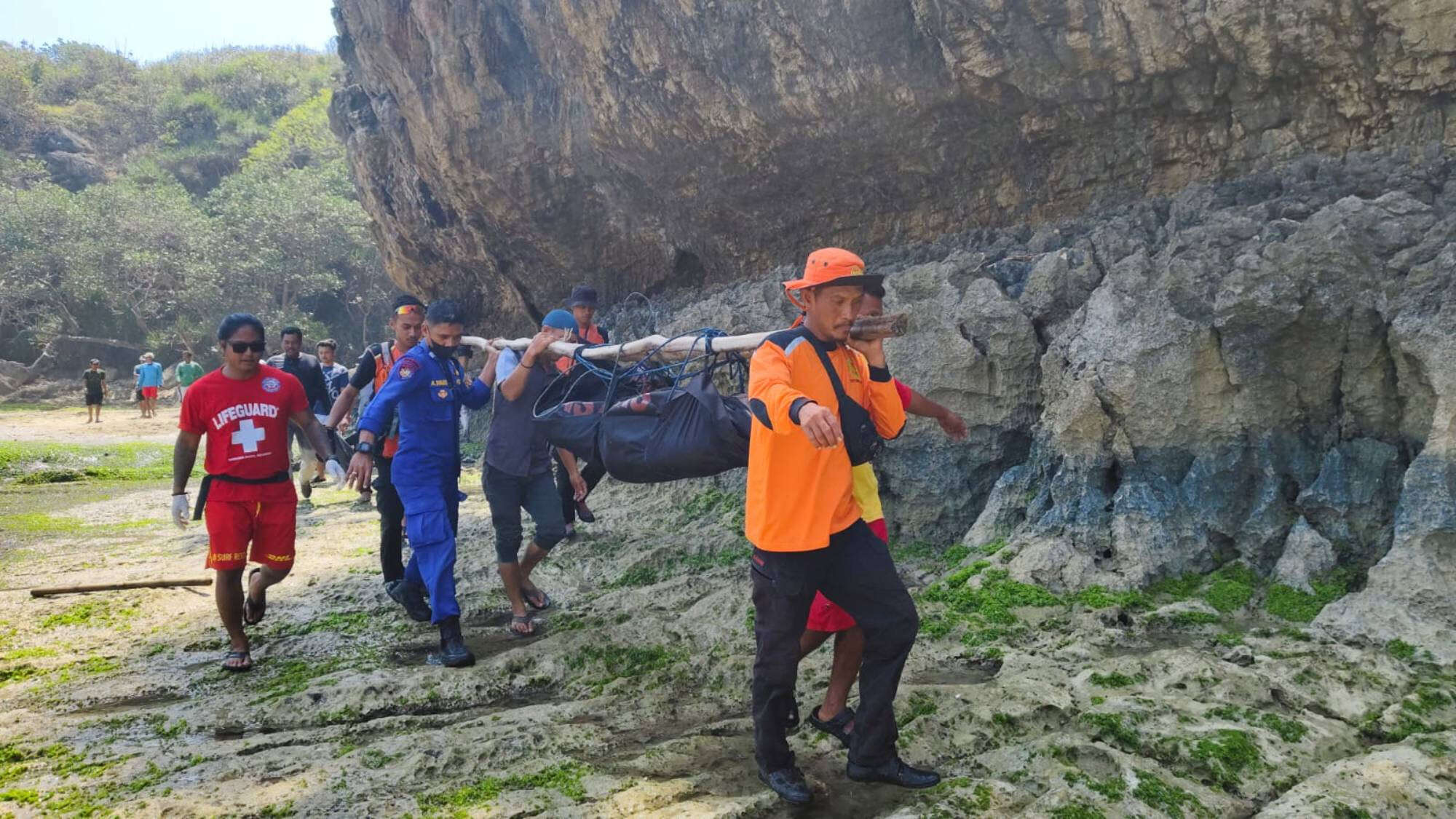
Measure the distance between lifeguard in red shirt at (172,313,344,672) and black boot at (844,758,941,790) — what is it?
338 centimetres

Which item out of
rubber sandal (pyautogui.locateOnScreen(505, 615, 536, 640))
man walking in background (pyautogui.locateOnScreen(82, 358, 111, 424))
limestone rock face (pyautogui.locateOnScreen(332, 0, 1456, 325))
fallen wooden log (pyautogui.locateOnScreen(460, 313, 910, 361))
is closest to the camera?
fallen wooden log (pyautogui.locateOnScreen(460, 313, 910, 361))

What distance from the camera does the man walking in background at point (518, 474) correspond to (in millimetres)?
5430

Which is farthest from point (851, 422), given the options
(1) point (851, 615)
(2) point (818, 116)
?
(2) point (818, 116)

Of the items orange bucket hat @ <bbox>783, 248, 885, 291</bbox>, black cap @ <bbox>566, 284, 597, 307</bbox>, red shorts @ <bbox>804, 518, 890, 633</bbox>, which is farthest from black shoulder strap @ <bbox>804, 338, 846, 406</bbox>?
black cap @ <bbox>566, 284, 597, 307</bbox>

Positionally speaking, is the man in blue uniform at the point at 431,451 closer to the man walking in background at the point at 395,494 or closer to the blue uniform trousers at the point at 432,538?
the blue uniform trousers at the point at 432,538

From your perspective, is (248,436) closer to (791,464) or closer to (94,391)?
(791,464)

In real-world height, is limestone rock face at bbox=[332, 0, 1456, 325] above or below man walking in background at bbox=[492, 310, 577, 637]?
above

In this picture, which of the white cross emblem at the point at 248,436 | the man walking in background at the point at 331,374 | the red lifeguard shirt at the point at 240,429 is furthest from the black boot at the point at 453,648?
the man walking in background at the point at 331,374

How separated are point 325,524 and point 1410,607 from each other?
8.86 meters

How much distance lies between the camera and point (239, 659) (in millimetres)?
4891

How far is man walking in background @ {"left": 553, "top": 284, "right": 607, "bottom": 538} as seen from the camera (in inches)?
271

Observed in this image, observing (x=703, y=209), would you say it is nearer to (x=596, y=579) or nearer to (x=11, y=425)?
(x=596, y=579)

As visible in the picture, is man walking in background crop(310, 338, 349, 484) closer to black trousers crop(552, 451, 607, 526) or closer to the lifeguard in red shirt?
black trousers crop(552, 451, 607, 526)

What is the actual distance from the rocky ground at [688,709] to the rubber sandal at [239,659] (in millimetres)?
63
